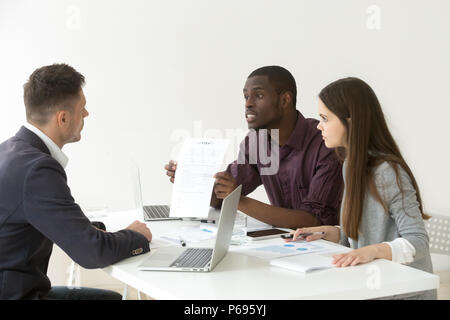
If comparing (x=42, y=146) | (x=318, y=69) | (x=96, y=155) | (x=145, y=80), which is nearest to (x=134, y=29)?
(x=145, y=80)

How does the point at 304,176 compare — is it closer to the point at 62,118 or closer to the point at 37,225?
the point at 62,118

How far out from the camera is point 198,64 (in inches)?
153

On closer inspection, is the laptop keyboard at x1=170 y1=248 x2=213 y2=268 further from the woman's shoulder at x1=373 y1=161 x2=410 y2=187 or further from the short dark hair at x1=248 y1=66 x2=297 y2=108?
the short dark hair at x1=248 y1=66 x2=297 y2=108

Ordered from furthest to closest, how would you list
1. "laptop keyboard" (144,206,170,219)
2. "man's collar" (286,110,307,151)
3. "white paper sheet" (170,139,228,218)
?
1. "man's collar" (286,110,307,151)
2. "laptop keyboard" (144,206,170,219)
3. "white paper sheet" (170,139,228,218)

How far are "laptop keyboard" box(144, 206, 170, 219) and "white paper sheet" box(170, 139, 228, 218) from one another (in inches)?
11.3

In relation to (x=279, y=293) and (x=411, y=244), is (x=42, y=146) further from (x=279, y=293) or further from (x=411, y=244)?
(x=411, y=244)

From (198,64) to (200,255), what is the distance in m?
2.32

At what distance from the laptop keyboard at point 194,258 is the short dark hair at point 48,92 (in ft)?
2.09

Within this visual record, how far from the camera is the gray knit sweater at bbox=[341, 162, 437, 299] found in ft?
5.99

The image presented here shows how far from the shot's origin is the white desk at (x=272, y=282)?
1398mm

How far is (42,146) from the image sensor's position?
1755 mm

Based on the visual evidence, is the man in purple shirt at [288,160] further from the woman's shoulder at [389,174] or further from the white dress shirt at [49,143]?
the white dress shirt at [49,143]

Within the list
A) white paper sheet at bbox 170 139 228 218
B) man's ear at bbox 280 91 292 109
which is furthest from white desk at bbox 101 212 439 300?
man's ear at bbox 280 91 292 109

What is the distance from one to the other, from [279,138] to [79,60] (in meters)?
1.57
